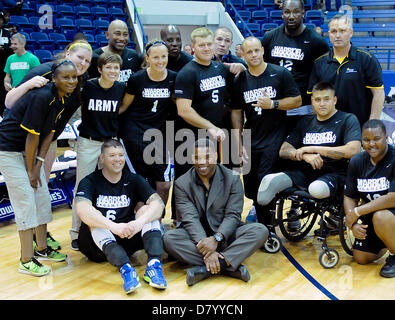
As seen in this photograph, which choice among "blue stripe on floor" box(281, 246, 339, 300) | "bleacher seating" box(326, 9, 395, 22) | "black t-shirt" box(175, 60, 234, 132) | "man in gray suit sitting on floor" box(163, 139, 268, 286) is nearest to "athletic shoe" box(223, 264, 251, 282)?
"man in gray suit sitting on floor" box(163, 139, 268, 286)

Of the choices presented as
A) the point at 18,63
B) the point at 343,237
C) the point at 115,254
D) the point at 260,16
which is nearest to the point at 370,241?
the point at 343,237

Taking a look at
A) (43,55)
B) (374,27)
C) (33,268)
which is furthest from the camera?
(374,27)

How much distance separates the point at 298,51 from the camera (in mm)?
4273

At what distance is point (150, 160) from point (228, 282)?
1387 mm

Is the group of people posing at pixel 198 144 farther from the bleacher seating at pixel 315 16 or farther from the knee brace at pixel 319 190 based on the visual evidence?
the bleacher seating at pixel 315 16

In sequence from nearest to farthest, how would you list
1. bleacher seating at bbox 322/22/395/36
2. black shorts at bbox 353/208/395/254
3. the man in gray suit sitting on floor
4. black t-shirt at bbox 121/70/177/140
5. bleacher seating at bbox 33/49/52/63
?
the man in gray suit sitting on floor → black shorts at bbox 353/208/395/254 → black t-shirt at bbox 121/70/177/140 → bleacher seating at bbox 33/49/52/63 → bleacher seating at bbox 322/22/395/36

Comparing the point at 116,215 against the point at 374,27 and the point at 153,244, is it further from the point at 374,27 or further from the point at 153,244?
the point at 374,27

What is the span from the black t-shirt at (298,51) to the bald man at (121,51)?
1.29 m

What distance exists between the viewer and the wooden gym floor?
3139 millimetres

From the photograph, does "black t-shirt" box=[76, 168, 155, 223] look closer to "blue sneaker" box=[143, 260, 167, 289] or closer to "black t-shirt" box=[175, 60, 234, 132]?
"blue sneaker" box=[143, 260, 167, 289]

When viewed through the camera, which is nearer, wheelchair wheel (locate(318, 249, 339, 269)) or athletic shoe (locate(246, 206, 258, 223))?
wheelchair wheel (locate(318, 249, 339, 269))

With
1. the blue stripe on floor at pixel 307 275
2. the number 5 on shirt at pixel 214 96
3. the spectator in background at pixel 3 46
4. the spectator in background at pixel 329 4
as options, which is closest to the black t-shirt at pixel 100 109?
the number 5 on shirt at pixel 214 96

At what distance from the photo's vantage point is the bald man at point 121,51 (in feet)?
14.4
